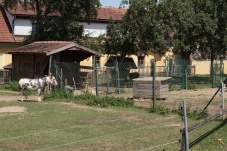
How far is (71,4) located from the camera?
103 feet

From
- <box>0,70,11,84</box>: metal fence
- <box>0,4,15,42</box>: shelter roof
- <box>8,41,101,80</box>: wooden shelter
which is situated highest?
<box>0,4,15,42</box>: shelter roof

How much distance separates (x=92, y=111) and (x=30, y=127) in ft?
12.9

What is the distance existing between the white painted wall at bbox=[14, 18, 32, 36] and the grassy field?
85.8ft

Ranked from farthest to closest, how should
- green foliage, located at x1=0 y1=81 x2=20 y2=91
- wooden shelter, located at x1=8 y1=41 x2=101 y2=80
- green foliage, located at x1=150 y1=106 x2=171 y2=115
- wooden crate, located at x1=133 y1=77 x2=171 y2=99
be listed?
green foliage, located at x1=0 y1=81 x2=20 y2=91, wooden shelter, located at x1=8 y1=41 x2=101 y2=80, wooden crate, located at x1=133 y1=77 x2=171 y2=99, green foliage, located at x1=150 y1=106 x2=171 y2=115

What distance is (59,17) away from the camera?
3139 cm

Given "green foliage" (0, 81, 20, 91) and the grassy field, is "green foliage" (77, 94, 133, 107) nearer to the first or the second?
the grassy field

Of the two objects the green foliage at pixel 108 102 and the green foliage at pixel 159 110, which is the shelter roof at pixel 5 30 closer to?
the green foliage at pixel 108 102

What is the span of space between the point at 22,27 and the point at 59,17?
1093 centimetres

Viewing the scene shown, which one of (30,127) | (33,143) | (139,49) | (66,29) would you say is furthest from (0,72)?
(33,143)

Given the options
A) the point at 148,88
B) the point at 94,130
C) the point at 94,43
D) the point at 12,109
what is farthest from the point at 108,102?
the point at 94,43

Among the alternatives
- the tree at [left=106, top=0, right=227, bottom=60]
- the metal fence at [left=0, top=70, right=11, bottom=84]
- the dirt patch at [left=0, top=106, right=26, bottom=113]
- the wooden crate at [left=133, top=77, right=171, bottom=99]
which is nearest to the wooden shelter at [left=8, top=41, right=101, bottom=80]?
the metal fence at [left=0, top=70, right=11, bottom=84]

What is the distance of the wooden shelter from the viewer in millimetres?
23641

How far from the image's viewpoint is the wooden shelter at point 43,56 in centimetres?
2364

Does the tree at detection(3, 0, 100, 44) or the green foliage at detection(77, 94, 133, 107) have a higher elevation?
the tree at detection(3, 0, 100, 44)
